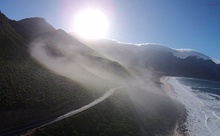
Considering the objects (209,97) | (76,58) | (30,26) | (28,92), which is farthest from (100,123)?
(30,26)

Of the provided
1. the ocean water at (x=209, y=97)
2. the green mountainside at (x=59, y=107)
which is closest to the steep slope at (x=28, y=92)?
the green mountainside at (x=59, y=107)

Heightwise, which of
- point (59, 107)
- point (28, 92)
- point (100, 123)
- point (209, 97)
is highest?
point (28, 92)

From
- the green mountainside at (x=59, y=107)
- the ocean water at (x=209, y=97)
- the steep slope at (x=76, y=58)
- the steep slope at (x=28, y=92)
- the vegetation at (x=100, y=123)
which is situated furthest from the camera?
the steep slope at (x=76, y=58)

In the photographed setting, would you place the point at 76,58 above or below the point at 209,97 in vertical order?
above

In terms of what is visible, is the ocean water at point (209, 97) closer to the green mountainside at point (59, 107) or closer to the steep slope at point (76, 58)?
the green mountainside at point (59, 107)

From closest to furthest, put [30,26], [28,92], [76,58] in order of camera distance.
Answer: [28,92], [76,58], [30,26]

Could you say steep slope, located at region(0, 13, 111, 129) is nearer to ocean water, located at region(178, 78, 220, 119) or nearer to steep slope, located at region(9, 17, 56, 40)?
ocean water, located at region(178, 78, 220, 119)

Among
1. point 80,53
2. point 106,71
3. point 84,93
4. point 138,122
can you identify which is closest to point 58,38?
point 80,53

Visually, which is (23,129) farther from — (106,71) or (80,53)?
(80,53)

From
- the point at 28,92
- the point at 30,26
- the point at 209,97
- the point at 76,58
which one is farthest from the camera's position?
the point at 30,26

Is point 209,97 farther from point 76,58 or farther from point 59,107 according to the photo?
point 59,107

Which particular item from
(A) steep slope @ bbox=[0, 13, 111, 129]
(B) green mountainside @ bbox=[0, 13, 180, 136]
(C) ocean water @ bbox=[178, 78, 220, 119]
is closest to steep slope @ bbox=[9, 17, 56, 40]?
(B) green mountainside @ bbox=[0, 13, 180, 136]
